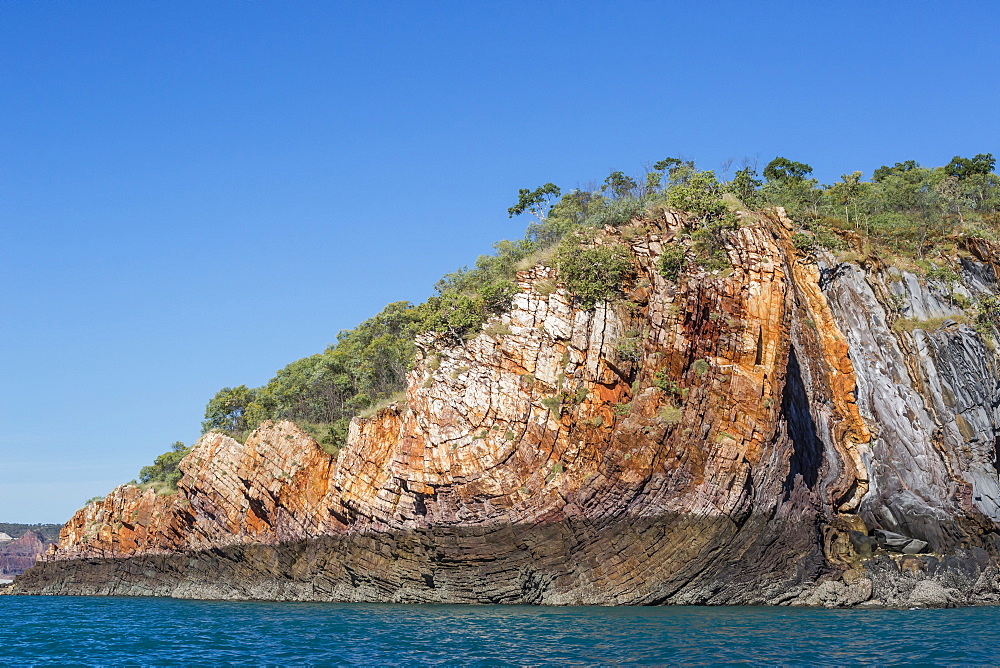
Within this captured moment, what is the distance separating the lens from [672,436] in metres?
33.4

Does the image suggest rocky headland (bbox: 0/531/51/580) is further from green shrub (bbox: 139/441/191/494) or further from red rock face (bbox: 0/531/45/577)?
green shrub (bbox: 139/441/191/494)

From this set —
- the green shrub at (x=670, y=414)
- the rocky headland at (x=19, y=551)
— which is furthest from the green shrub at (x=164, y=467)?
the rocky headland at (x=19, y=551)

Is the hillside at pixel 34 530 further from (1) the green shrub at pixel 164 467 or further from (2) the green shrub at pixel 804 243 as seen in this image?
(2) the green shrub at pixel 804 243

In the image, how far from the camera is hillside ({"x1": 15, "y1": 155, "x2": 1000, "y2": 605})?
32250 millimetres

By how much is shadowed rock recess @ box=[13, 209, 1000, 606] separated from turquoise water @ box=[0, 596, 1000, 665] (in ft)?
7.35

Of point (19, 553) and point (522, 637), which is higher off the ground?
point (19, 553)

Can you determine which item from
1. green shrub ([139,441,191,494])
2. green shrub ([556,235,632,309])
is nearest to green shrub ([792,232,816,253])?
green shrub ([556,235,632,309])

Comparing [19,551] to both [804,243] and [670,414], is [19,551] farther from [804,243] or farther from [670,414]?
[804,243]

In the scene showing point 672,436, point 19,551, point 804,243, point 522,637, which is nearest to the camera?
point 522,637

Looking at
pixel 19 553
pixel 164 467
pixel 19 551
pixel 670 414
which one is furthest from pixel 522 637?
pixel 19 551

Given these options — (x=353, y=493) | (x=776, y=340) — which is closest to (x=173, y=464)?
(x=353, y=493)

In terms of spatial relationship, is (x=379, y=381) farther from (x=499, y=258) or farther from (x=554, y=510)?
(x=554, y=510)

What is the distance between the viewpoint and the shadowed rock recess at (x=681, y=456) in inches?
1265

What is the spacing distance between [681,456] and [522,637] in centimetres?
1134
